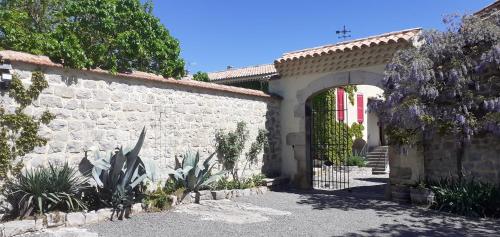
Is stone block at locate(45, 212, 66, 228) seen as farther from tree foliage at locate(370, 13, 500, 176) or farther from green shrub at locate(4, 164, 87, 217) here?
tree foliage at locate(370, 13, 500, 176)

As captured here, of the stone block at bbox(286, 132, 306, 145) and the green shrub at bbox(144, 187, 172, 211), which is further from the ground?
the stone block at bbox(286, 132, 306, 145)

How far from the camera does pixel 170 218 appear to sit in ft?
19.5

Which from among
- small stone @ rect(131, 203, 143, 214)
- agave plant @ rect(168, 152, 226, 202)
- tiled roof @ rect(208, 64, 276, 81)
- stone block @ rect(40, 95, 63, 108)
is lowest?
small stone @ rect(131, 203, 143, 214)

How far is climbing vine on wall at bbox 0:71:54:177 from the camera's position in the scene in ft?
17.1

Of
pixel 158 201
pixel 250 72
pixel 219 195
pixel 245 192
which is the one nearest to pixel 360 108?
pixel 250 72

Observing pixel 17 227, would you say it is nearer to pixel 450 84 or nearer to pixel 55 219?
pixel 55 219

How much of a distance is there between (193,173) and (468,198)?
4.47 metres

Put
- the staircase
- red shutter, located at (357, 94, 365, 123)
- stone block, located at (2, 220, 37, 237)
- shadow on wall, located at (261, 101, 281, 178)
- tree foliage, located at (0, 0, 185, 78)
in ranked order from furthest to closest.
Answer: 1. red shutter, located at (357, 94, 365, 123)
2. the staircase
3. shadow on wall, located at (261, 101, 281, 178)
4. tree foliage, located at (0, 0, 185, 78)
5. stone block, located at (2, 220, 37, 237)

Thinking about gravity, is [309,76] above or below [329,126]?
above

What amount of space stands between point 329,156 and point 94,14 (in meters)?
9.14

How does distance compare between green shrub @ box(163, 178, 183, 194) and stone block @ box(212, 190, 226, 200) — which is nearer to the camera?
green shrub @ box(163, 178, 183, 194)

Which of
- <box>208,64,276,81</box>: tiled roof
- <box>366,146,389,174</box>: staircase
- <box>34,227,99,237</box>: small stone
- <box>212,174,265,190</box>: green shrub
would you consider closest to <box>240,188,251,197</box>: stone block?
<box>212,174,265,190</box>: green shrub

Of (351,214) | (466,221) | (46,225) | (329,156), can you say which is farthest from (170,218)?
(329,156)

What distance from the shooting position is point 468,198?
645cm
